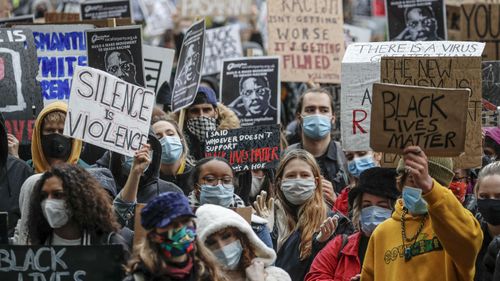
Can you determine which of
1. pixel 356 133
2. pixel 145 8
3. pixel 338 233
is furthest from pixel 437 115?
pixel 145 8

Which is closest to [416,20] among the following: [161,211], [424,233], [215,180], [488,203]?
[215,180]

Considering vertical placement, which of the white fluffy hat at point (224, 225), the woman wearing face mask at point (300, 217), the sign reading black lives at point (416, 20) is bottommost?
the woman wearing face mask at point (300, 217)

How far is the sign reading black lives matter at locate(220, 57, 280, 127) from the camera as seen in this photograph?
538 inches

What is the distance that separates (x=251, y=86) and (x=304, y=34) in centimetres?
152

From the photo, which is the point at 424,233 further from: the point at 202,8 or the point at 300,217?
the point at 202,8

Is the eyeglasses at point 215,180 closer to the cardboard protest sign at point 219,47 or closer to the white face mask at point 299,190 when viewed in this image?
the white face mask at point 299,190

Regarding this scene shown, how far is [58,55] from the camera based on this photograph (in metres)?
12.1

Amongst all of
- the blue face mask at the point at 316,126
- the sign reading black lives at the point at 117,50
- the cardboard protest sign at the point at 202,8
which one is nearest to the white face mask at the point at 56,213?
the sign reading black lives at the point at 117,50

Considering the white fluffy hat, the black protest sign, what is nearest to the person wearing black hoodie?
the black protest sign

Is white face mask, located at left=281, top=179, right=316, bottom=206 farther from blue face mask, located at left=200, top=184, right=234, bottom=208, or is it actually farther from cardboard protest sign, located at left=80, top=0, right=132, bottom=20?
cardboard protest sign, located at left=80, top=0, right=132, bottom=20

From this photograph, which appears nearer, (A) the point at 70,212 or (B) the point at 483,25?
(A) the point at 70,212

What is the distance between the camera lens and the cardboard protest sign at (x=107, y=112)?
9.55 metres

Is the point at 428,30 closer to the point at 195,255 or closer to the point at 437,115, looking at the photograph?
the point at 437,115

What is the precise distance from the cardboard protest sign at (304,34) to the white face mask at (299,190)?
4948 millimetres
